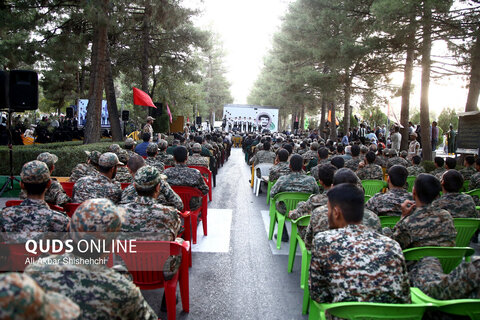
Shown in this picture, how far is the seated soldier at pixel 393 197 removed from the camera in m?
4.02

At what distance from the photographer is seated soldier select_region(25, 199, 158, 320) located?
1587 millimetres

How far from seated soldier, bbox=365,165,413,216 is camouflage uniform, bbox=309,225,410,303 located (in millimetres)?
2002

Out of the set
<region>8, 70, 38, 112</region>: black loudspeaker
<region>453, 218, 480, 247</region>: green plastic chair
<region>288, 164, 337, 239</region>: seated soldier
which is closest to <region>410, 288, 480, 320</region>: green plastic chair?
<region>288, 164, 337, 239</region>: seated soldier

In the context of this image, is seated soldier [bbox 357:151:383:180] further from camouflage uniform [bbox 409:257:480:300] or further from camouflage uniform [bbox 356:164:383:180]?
camouflage uniform [bbox 409:257:480:300]

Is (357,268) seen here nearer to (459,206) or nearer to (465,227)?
(465,227)

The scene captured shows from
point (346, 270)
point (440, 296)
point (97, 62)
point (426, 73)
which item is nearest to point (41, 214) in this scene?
point (346, 270)

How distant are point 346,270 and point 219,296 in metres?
1.95

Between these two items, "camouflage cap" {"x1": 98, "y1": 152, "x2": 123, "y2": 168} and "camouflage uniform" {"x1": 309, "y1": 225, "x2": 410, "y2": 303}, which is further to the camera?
"camouflage cap" {"x1": 98, "y1": 152, "x2": 123, "y2": 168}

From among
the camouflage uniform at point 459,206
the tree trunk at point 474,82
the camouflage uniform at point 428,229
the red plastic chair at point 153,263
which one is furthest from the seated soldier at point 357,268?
the tree trunk at point 474,82

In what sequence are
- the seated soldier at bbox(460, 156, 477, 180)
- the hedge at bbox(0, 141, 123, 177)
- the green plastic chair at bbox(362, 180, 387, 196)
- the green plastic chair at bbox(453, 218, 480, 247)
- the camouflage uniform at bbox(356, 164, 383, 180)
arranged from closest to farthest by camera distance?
1. the green plastic chair at bbox(453, 218, 480, 247)
2. the green plastic chair at bbox(362, 180, 387, 196)
3. the camouflage uniform at bbox(356, 164, 383, 180)
4. the seated soldier at bbox(460, 156, 477, 180)
5. the hedge at bbox(0, 141, 123, 177)

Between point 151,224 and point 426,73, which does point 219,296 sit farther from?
point 426,73

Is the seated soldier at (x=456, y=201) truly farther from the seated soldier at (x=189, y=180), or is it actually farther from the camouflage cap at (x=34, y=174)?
the camouflage cap at (x=34, y=174)

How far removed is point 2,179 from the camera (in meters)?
8.68

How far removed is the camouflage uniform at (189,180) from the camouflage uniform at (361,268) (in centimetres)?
314
